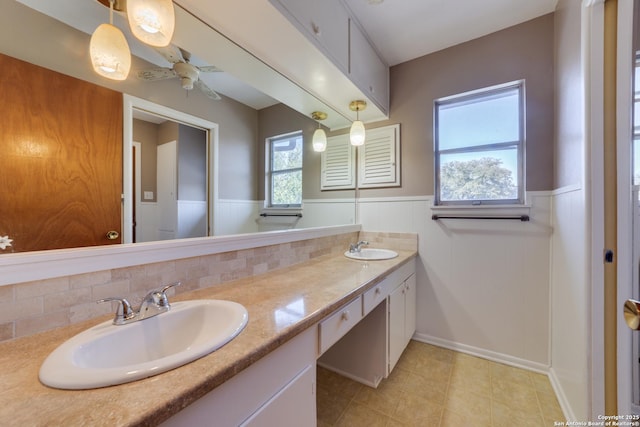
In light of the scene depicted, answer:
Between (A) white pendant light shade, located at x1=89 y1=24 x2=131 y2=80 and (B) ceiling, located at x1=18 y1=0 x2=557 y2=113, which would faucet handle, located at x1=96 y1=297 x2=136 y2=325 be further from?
(B) ceiling, located at x1=18 y1=0 x2=557 y2=113

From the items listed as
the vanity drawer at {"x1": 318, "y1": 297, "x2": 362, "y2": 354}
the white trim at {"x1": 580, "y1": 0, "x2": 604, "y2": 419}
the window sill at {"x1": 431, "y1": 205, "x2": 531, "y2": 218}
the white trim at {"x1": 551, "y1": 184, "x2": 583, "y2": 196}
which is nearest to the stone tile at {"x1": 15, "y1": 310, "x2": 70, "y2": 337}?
the vanity drawer at {"x1": 318, "y1": 297, "x2": 362, "y2": 354}

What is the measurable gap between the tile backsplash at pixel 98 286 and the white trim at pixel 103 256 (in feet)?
0.07

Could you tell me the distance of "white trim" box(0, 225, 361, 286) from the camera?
0.67m

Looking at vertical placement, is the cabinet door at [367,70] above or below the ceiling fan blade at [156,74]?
above

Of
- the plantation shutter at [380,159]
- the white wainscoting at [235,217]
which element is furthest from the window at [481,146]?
the white wainscoting at [235,217]

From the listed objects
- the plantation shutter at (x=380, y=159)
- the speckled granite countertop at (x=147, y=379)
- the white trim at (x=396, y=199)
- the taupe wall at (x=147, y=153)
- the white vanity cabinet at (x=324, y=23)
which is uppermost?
the white vanity cabinet at (x=324, y=23)

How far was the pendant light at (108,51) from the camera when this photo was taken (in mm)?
839

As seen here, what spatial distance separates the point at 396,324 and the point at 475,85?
1955mm

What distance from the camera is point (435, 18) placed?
69.2 inches

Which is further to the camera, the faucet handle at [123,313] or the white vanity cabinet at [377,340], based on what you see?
the white vanity cabinet at [377,340]

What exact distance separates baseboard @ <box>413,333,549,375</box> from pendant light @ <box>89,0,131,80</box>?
2.63 metres

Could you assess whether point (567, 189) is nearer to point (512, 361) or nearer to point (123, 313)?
point (512, 361)

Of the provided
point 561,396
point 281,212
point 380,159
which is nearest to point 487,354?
point 561,396

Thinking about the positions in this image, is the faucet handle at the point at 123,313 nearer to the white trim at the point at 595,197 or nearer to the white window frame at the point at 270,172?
the white window frame at the point at 270,172
